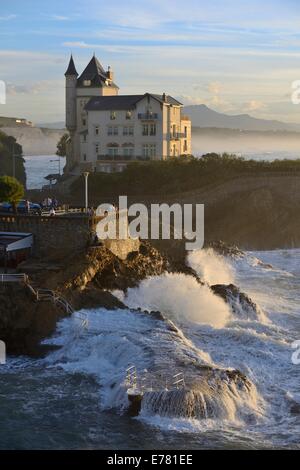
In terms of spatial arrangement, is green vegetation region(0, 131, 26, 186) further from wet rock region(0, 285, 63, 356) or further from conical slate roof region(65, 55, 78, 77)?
wet rock region(0, 285, 63, 356)

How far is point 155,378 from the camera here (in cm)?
2244

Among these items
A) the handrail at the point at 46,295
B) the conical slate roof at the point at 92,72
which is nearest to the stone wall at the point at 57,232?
the handrail at the point at 46,295

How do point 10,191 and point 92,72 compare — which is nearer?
point 10,191

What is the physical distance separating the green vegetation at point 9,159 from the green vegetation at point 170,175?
29.0 meters

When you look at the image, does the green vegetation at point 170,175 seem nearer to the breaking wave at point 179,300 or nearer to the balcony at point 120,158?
the balcony at point 120,158

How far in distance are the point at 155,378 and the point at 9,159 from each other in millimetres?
79580

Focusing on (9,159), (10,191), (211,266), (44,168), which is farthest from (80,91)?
(44,168)

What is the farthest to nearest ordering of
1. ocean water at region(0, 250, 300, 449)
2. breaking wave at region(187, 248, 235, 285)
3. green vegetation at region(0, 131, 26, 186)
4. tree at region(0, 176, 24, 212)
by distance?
green vegetation at region(0, 131, 26, 186) → breaking wave at region(187, 248, 235, 285) → tree at region(0, 176, 24, 212) → ocean water at region(0, 250, 300, 449)

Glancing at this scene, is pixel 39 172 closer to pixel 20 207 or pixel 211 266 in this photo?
pixel 211 266

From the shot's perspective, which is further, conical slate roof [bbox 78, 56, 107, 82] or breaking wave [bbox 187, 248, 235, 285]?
conical slate roof [bbox 78, 56, 107, 82]

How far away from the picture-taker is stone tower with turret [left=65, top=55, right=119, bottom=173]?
66562 mm

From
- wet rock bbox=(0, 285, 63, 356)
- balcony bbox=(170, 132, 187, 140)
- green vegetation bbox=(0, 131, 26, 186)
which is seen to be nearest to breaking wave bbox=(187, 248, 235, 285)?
wet rock bbox=(0, 285, 63, 356)

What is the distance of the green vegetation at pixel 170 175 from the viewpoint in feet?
190

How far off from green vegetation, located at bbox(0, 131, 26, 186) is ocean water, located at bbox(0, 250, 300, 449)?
59210 mm
